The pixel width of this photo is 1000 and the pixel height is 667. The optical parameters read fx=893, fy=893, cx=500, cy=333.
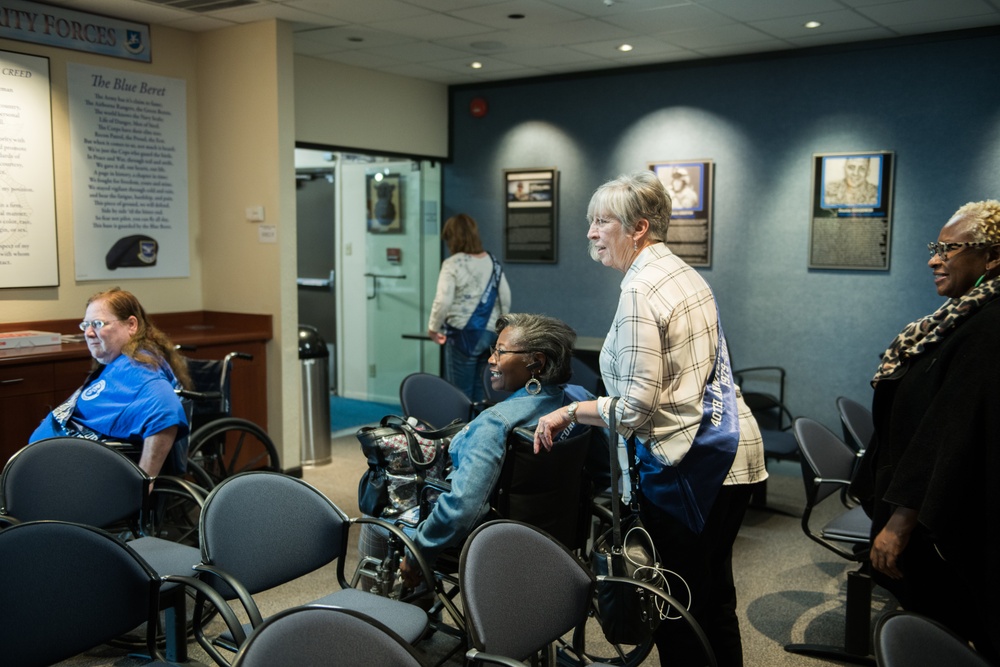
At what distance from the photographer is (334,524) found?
2697mm

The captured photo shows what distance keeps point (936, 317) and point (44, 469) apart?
8.83 feet

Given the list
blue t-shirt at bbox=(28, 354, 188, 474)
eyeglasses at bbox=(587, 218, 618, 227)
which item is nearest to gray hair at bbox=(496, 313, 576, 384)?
eyeglasses at bbox=(587, 218, 618, 227)

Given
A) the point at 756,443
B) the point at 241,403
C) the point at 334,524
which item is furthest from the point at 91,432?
the point at 756,443

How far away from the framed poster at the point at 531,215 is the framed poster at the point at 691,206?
90 centimetres

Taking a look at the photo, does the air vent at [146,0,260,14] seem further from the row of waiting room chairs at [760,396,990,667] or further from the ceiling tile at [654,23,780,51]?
the row of waiting room chairs at [760,396,990,667]

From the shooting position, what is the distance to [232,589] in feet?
7.59

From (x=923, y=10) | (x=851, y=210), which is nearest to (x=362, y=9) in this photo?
(x=923, y=10)

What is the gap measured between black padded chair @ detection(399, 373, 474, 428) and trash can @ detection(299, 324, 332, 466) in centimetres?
155

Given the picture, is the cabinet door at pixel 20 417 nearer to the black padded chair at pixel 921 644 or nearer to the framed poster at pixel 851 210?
the black padded chair at pixel 921 644

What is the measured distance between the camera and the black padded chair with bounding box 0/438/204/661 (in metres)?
2.83

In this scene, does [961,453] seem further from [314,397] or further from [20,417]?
[314,397]

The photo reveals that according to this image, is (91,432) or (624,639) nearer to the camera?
(624,639)

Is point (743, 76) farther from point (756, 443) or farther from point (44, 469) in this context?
point (44, 469)

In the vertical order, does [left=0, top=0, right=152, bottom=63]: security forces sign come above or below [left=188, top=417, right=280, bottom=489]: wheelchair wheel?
above
